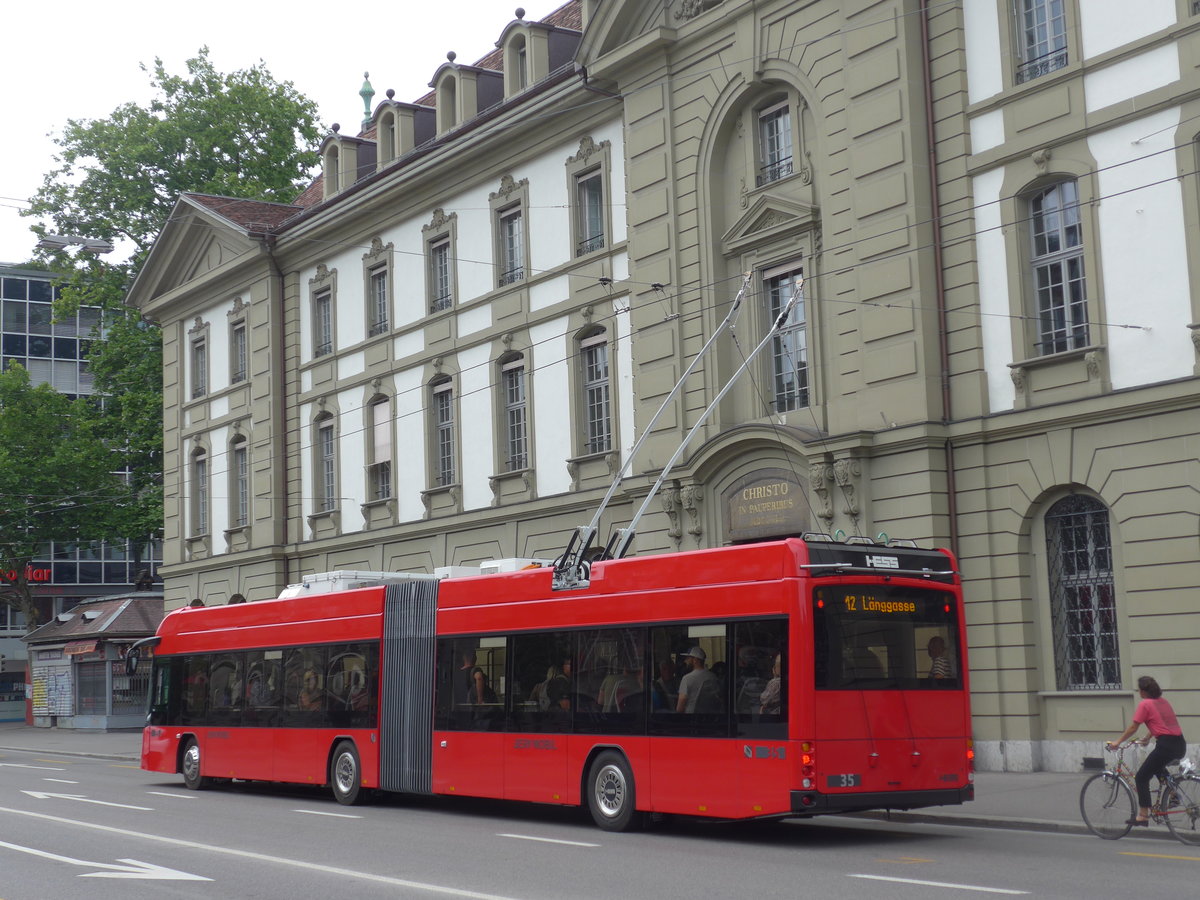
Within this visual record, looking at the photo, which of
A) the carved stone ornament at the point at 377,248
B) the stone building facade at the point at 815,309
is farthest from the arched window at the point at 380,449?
the carved stone ornament at the point at 377,248

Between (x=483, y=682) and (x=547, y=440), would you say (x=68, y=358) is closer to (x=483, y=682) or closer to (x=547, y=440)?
(x=547, y=440)

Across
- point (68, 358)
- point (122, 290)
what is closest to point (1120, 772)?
point (122, 290)

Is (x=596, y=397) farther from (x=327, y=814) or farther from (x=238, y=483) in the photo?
(x=238, y=483)

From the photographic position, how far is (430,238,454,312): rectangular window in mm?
34000

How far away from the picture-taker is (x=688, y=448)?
26.1 meters

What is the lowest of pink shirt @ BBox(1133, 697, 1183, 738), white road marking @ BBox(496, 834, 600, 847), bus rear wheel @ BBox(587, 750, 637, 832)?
white road marking @ BBox(496, 834, 600, 847)

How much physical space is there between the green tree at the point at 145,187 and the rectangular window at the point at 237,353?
757 centimetres

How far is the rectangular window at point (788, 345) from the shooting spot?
24953mm

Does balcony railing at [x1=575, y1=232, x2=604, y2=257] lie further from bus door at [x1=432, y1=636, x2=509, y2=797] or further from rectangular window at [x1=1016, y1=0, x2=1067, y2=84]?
bus door at [x1=432, y1=636, x2=509, y2=797]

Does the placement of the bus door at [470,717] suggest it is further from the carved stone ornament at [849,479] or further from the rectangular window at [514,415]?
the rectangular window at [514,415]

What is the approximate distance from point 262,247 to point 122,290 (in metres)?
11.5

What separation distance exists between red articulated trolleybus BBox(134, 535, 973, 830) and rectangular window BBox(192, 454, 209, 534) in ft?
→ 74.4

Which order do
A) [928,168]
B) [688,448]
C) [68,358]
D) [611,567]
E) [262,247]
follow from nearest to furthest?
1. [611,567]
2. [928,168]
3. [688,448]
4. [262,247]
5. [68,358]

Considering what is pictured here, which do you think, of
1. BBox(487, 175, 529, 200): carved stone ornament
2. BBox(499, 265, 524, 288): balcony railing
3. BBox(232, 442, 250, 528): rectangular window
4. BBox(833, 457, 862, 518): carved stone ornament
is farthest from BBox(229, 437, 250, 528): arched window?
BBox(833, 457, 862, 518): carved stone ornament
